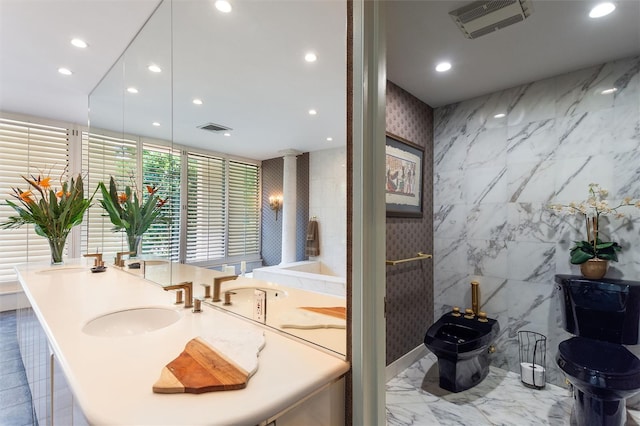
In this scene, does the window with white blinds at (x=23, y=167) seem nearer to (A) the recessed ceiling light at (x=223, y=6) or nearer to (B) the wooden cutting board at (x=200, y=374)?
(A) the recessed ceiling light at (x=223, y=6)

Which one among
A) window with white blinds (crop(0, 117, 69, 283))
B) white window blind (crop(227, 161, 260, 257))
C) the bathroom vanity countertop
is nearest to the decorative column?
white window blind (crop(227, 161, 260, 257))

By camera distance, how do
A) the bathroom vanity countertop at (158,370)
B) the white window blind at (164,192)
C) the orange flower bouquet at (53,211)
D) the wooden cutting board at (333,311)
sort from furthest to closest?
the orange flower bouquet at (53,211), the white window blind at (164,192), the wooden cutting board at (333,311), the bathroom vanity countertop at (158,370)

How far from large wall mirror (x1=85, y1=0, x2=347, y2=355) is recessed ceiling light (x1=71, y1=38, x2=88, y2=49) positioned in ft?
1.65

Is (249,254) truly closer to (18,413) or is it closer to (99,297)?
(99,297)

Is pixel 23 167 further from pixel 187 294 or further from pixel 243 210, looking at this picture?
pixel 243 210

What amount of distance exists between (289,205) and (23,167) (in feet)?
15.5

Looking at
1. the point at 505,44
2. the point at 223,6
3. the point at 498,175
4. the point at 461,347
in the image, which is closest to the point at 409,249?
the point at 461,347

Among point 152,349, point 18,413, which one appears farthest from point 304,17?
point 18,413

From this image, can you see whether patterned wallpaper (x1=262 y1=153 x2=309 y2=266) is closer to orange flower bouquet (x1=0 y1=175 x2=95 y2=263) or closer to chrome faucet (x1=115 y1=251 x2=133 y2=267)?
chrome faucet (x1=115 y1=251 x2=133 y2=267)

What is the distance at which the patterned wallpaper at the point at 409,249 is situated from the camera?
8.09 feet

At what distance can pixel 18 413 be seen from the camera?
195 centimetres

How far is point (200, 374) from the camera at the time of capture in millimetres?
796

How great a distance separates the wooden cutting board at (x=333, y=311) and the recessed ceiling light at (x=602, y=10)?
219 cm

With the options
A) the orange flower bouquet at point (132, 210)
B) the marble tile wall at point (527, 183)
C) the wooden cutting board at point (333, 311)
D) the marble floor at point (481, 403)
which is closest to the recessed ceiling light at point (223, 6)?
the orange flower bouquet at point (132, 210)
